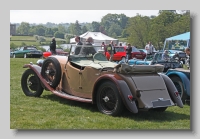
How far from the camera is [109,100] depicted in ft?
23.4

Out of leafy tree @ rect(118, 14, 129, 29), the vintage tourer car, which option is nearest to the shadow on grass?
the vintage tourer car

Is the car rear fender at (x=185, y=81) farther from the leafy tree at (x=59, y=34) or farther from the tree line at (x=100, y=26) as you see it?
the leafy tree at (x=59, y=34)

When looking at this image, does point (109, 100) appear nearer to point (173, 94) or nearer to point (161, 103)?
point (161, 103)

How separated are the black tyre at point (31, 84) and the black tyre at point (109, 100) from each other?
204 centimetres

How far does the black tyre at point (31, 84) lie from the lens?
29.1ft

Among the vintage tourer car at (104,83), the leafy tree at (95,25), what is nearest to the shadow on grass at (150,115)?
the vintage tourer car at (104,83)

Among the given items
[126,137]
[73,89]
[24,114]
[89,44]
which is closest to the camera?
[126,137]

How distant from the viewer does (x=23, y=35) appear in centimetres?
754

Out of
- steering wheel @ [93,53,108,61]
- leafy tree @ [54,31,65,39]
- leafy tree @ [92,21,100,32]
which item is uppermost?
leafy tree @ [92,21,100,32]

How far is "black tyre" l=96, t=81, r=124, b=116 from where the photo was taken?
6.89 m

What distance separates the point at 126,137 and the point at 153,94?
1.17 m

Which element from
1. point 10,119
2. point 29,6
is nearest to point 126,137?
point 10,119

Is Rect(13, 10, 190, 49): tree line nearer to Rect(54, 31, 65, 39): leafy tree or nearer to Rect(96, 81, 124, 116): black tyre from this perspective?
Rect(54, 31, 65, 39): leafy tree

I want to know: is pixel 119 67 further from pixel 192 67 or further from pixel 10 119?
pixel 10 119
